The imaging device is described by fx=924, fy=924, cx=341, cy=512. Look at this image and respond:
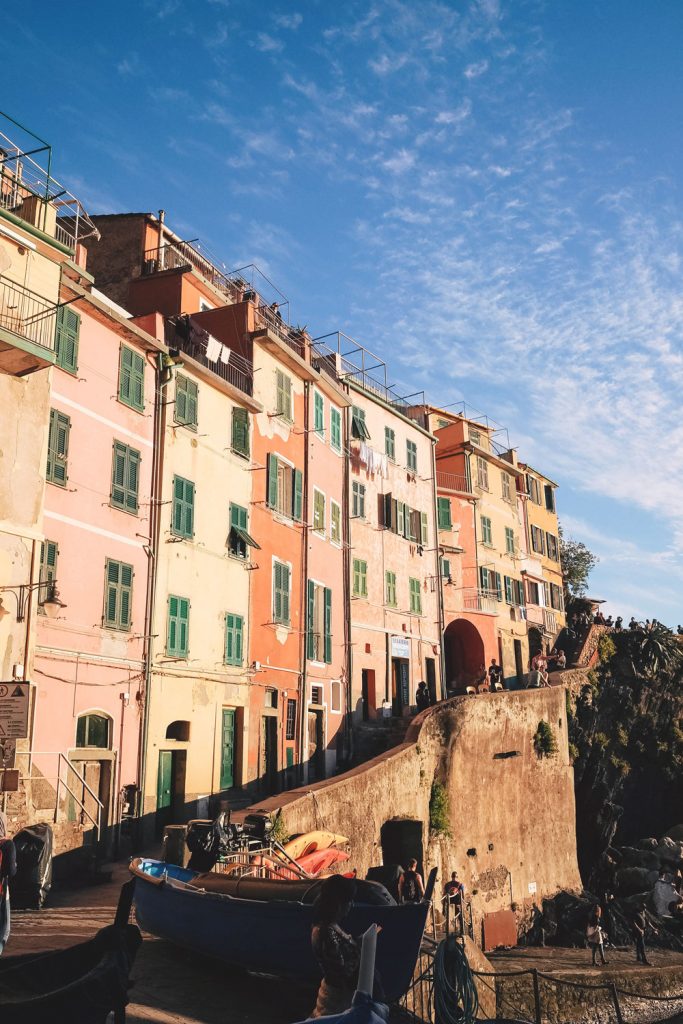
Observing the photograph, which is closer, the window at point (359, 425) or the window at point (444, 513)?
the window at point (359, 425)

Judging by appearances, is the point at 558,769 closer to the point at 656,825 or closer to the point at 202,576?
the point at 656,825

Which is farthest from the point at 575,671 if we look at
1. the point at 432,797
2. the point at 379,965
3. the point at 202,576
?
the point at 379,965

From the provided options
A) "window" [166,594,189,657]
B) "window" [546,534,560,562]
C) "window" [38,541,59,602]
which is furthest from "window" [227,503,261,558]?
"window" [546,534,560,562]

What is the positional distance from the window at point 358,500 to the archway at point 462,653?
9.70 meters

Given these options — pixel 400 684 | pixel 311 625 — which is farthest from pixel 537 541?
pixel 311 625

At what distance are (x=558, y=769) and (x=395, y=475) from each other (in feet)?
41.3

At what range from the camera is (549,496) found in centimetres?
5388

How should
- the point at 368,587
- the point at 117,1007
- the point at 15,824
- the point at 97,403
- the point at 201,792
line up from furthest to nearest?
the point at 368,587, the point at 201,792, the point at 97,403, the point at 15,824, the point at 117,1007

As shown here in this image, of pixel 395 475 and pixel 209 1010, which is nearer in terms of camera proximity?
pixel 209 1010

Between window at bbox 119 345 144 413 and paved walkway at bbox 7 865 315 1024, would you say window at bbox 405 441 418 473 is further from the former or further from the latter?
paved walkway at bbox 7 865 315 1024

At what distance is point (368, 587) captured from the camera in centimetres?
3338

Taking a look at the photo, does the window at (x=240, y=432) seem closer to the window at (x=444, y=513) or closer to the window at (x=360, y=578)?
the window at (x=360, y=578)

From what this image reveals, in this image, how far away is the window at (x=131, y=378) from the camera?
2269 centimetres

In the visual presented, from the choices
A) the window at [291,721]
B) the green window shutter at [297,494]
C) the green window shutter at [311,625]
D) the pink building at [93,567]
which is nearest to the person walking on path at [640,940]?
the window at [291,721]
